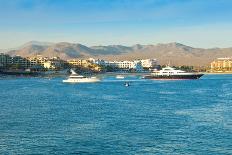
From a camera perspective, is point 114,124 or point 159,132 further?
point 114,124

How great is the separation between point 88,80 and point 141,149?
9542cm

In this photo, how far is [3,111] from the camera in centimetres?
4444

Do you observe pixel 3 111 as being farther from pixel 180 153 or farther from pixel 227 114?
pixel 180 153

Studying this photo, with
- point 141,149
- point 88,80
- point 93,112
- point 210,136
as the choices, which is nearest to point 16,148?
point 141,149

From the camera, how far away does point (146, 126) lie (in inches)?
1332

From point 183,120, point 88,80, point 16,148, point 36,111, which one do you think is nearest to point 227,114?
point 183,120

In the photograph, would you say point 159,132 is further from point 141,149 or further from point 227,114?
point 227,114

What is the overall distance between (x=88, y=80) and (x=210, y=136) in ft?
303

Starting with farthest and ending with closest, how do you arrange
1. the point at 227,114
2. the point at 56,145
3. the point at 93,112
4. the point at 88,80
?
the point at 88,80 → the point at 93,112 → the point at 227,114 → the point at 56,145

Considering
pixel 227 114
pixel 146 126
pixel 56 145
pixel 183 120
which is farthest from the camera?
pixel 227 114

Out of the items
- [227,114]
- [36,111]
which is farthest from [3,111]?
[227,114]

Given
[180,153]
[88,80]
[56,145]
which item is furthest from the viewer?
[88,80]

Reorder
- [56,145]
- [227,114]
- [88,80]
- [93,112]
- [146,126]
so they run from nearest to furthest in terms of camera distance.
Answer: [56,145] → [146,126] → [227,114] → [93,112] → [88,80]

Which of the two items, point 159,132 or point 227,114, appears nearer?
point 159,132
